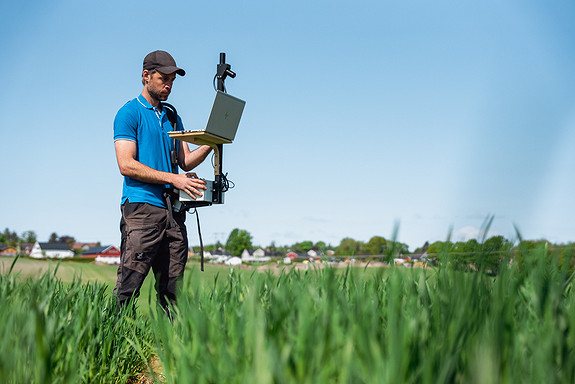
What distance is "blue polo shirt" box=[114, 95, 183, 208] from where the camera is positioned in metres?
4.14

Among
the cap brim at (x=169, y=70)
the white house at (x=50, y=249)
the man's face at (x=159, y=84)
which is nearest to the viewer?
the cap brim at (x=169, y=70)

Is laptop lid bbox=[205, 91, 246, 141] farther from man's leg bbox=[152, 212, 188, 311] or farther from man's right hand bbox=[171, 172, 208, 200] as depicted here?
man's leg bbox=[152, 212, 188, 311]

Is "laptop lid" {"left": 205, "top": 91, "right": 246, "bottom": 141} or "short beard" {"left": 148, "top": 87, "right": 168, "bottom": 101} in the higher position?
"short beard" {"left": 148, "top": 87, "right": 168, "bottom": 101}

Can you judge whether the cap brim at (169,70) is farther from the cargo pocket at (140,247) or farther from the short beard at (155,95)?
the cargo pocket at (140,247)

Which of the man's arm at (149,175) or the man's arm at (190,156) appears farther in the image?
the man's arm at (190,156)

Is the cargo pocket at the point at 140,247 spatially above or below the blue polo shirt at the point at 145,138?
below

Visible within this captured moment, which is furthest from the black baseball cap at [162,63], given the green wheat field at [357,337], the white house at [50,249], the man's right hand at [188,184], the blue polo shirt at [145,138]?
the white house at [50,249]

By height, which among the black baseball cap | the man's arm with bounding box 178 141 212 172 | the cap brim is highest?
the black baseball cap

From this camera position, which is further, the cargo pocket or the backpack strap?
the backpack strap

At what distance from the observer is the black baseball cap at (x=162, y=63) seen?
4.29 m

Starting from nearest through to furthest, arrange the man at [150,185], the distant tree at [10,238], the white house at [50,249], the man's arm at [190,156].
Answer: the man at [150,185] → the man's arm at [190,156] → the white house at [50,249] → the distant tree at [10,238]

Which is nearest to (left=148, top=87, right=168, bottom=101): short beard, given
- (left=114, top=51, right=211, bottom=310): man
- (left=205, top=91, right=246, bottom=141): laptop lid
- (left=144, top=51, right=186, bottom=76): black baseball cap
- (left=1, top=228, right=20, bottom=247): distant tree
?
(left=114, top=51, right=211, bottom=310): man

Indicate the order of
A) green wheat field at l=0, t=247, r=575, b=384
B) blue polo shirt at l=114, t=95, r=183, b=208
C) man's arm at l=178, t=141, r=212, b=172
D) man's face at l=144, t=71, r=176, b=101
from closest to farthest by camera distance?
1. green wheat field at l=0, t=247, r=575, b=384
2. blue polo shirt at l=114, t=95, r=183, b=208
3. man's face at l=144, t=71, r=176, b=101
4. man's arm at l=178, t=141, r=212, b=172

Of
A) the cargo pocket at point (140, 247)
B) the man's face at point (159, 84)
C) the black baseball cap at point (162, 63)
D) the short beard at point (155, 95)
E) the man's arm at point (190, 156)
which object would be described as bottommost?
the cargo pocket at point (140, 247)
